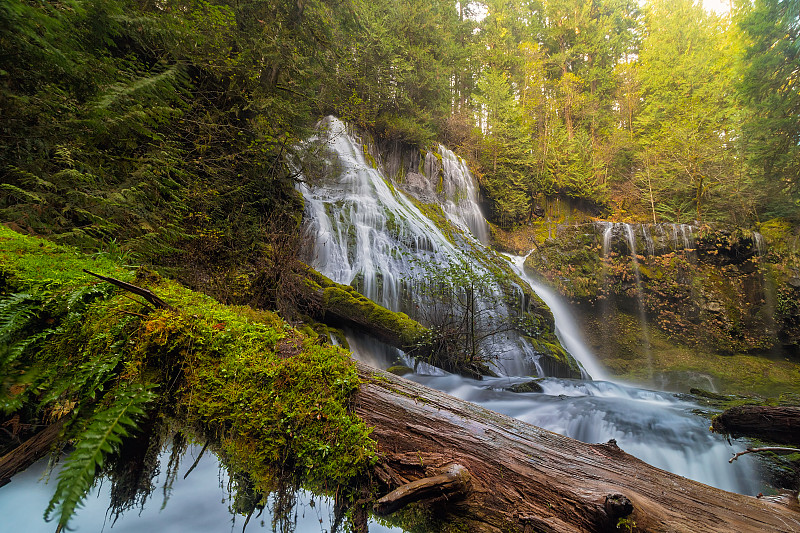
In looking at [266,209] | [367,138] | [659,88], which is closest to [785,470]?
[266,209]

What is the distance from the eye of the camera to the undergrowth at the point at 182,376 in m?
1.27

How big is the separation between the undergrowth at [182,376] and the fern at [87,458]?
0.01 meters

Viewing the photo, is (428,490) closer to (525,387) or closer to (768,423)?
(768,423)

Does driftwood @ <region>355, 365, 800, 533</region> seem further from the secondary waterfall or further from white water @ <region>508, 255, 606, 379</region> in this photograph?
white water @ <region>508, 255, 606, 379</region>

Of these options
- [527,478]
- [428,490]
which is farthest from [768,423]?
[428,490]

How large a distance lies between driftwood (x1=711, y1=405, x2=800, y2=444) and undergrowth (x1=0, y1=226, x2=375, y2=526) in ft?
15.6

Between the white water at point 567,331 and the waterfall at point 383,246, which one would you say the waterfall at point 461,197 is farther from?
the white water at point 567,331

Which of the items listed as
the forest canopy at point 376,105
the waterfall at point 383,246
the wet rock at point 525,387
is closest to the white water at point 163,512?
the forest canopy at point 376,105

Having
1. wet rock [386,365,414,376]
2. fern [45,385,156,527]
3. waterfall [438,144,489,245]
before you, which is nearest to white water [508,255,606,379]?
waterfall [438,144,489,245]

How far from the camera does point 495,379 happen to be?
6.45 meters

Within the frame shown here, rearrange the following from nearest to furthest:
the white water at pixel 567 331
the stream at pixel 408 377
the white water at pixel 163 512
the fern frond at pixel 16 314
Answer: the fern frond at pixel 16 314, the white water at pixel 163 512, the stream at pixel 408 377, the white water at pixel 567 331

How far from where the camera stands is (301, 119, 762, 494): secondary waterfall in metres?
4.19

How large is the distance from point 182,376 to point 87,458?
61 centimetres

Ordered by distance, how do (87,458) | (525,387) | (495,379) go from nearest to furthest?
1. (87,458)
2. (525,387)
3. (495,379)
